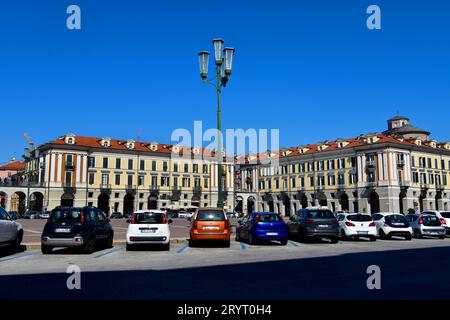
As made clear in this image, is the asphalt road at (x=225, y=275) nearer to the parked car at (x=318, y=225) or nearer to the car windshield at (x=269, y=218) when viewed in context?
the car windshield at (x=269, y=218)

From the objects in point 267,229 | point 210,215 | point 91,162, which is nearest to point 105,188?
point 91,162

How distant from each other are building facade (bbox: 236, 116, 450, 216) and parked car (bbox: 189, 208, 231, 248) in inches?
2387

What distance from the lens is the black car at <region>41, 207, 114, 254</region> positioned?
1341 cm

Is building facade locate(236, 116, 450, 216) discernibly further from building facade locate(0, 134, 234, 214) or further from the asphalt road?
the asphalt road

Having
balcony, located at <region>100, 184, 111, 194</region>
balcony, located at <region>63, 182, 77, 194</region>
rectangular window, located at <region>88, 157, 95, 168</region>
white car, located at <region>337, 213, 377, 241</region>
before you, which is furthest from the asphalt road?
rectangular window, located at <region>88, 157, 95, 168</region>

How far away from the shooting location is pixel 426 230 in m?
23.0

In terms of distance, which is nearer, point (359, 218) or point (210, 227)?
point (210, 227)

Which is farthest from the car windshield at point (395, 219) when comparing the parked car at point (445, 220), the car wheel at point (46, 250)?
the car wheel at point (46, 250)

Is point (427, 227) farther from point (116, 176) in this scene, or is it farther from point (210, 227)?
point (116, 176)

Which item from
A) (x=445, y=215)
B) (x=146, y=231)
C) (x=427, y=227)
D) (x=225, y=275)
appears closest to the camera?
(x=225, y=275)

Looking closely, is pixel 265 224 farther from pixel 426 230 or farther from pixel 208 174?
pixel 208 174

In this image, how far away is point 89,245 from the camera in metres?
13.9

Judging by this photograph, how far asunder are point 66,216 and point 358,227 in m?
13.3
